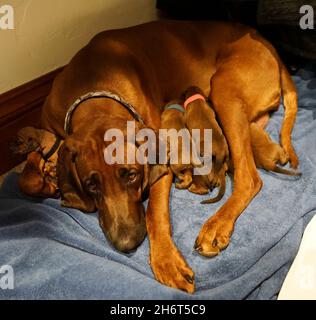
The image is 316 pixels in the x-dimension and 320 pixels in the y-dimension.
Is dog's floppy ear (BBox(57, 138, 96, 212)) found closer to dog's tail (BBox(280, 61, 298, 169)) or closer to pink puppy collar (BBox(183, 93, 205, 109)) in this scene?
pink puppy collar (BBox(183, 93, 205, 109))

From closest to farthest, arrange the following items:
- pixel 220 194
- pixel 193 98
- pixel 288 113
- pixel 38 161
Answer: pixel 220 194
pixel 38 161
pixel 193 98
pixel 288 113

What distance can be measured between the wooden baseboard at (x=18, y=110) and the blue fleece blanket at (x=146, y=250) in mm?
358

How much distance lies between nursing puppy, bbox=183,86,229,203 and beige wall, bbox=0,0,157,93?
89cm

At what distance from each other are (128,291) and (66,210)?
0.56 m

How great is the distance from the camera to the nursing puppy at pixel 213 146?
199 centimetres

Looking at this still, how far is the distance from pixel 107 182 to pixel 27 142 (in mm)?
679

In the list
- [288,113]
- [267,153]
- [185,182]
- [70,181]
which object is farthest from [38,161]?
[288,113]

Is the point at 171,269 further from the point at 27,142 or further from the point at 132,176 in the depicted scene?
the point at 27,142

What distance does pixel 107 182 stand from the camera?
1681mm

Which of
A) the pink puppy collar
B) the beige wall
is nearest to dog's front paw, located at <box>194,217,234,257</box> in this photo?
the pink puppy collar

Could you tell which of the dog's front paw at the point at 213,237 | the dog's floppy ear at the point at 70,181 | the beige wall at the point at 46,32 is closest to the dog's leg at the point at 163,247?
the dog's front paw at the point at 213,237

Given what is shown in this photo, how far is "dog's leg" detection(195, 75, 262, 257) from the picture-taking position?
70.0 inches

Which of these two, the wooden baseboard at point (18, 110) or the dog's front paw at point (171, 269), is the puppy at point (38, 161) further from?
the dog's front paw at point (171, 269)

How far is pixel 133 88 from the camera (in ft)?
6.96
